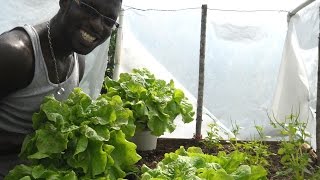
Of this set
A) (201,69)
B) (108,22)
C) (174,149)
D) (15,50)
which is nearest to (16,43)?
(15,50)

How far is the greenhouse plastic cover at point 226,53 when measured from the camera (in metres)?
3.20

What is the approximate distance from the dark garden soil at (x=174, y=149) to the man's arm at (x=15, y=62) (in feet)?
3.35

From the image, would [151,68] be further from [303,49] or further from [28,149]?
[28,149]

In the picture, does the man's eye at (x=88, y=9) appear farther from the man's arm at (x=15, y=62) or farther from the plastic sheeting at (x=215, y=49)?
the plastic sheeting at (x=215, y=49)

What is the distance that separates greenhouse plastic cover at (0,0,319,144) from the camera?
3.20m

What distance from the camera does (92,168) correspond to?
1.61 m

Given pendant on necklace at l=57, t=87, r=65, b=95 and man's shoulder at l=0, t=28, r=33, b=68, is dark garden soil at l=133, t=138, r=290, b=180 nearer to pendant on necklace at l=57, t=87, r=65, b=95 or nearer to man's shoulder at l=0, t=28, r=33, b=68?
pendant on necklace at l=57, t=87, r=65, b=95

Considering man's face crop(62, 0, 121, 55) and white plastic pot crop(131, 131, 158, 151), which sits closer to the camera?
man's face crop(62, 0, 121, 55)

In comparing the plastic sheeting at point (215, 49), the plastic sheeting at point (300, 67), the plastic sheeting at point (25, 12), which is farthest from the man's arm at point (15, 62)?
the plastic sheeting at point (300, 67)

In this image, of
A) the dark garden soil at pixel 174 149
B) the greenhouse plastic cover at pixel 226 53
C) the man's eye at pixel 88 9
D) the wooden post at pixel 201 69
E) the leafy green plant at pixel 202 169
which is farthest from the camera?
the greenhouse plastic cover at pixel 226 53

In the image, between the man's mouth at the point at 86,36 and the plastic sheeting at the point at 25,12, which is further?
the plastic sheeting at the point at 25,12

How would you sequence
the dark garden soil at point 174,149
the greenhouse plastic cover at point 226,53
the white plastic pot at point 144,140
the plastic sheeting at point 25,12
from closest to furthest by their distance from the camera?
the plastic sheeting at point 25,12
the dark garden soil at point 174,149
the white plastic pot at point 144,140
the greenhouse plastic cover at point 226,53

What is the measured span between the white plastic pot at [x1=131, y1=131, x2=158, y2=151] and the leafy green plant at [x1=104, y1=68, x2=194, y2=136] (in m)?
0.07

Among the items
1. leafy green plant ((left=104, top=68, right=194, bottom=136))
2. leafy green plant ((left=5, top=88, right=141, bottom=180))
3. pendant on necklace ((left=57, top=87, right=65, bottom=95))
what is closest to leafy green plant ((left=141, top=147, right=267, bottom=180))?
A: leafy green plant ((left=5, top=88, right=141, bottom=180))
